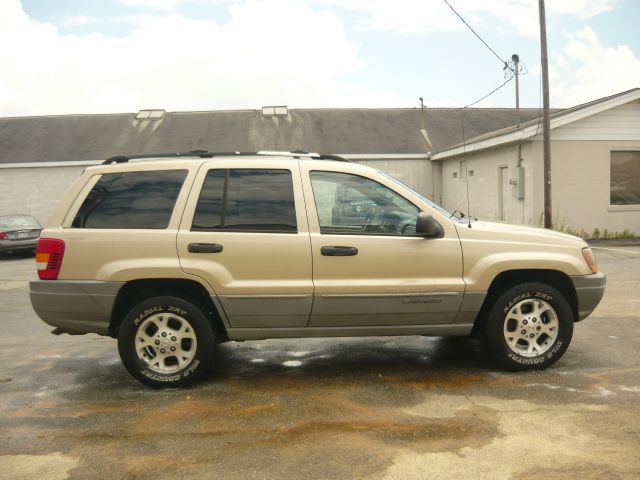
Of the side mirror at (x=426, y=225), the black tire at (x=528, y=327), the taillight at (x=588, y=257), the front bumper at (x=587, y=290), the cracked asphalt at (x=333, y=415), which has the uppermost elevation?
the side mirror at (x=426, y=225)

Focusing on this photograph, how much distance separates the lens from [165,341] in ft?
16.4

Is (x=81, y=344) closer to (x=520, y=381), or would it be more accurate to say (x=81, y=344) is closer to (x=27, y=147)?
(x=520, y=381)

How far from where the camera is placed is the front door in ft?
16.3

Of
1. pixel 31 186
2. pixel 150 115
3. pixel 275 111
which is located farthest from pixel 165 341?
pixel 150 115

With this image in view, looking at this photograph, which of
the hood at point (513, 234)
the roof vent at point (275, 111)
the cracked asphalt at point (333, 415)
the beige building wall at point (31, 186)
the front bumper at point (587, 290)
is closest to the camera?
the cracked asphalt at point (333, 415)

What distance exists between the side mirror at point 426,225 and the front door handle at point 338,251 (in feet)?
1.76

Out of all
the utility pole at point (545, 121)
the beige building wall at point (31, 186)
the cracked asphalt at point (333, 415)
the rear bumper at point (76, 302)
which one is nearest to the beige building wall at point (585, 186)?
the utility pole at point (545, 121)

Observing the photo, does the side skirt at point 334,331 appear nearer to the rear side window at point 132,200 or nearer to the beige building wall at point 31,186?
the rear side window at point 132,200

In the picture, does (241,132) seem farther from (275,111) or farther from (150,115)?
(150,115)

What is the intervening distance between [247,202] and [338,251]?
85 cm

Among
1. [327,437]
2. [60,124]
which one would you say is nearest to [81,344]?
[327,437]

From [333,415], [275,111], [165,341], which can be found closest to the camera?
[333,415]

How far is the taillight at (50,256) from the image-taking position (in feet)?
16.3

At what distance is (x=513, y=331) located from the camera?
17.3 ft
